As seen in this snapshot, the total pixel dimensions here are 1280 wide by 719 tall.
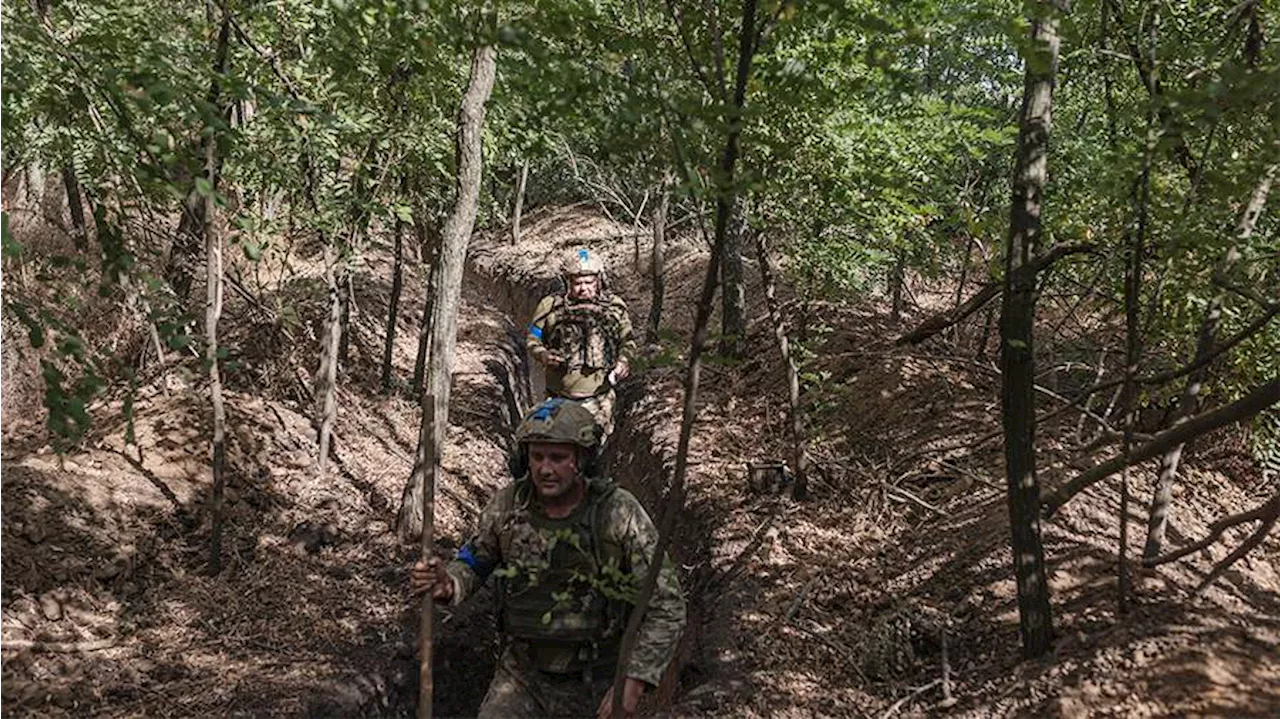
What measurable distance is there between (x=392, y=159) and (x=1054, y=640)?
22.3 ft

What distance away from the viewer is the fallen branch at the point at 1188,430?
3.27 m

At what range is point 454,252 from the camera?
24.3 feet

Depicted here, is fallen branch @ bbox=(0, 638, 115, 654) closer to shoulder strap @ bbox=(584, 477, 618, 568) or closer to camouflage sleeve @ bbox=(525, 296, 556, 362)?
shoulder strap @ bbox=(584, 477, 618, 568)

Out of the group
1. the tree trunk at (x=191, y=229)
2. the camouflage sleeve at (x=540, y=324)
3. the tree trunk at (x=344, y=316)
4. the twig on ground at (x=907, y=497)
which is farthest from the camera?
the camouflage sleeve at (x=540, y=324)

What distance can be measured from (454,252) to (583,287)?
6.34 ft

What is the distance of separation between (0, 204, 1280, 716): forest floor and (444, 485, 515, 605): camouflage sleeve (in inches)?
53.3

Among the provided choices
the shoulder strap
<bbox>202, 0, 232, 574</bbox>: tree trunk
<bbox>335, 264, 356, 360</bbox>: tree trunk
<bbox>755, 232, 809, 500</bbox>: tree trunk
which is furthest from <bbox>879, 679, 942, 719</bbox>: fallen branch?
<bbox>335, 264, 356, 360</bbox>: tree trunk

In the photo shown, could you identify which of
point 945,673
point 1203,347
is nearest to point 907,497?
point 945,673

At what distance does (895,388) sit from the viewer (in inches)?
346

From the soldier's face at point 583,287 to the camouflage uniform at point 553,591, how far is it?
453 centimetres

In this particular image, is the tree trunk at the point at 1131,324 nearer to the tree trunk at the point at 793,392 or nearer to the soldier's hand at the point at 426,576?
the soldier's hand at the point at 426,576

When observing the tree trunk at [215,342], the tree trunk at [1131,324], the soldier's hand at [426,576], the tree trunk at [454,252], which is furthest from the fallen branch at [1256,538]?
the tree trunk at [215,342]

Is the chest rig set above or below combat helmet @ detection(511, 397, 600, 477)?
below

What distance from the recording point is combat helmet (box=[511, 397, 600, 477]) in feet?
14.4
